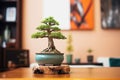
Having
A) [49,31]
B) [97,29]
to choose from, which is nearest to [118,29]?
[97,29]

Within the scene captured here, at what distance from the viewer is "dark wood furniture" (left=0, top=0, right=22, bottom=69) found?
13.0 feet

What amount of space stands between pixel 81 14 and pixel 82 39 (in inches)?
→ 17.2

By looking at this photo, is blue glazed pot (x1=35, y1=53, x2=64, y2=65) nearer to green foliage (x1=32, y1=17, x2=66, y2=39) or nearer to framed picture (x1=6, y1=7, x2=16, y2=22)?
green foliage (x1=32, y1=17, x2=66, y2=39)

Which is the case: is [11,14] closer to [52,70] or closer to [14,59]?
[14,59]

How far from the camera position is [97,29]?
406cm

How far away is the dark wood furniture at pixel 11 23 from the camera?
13.0ft

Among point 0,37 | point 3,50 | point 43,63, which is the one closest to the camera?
point 43,63

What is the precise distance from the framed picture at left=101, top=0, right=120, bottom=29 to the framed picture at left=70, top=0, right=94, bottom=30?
19 centimetres

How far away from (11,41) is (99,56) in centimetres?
153

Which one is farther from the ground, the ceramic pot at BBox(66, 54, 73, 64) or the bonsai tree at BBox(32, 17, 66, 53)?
the bonsai tree at BBox(32, 17, 66, 53)

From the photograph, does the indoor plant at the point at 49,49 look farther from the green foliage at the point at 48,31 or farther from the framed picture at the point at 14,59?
the framed picture at the point at 14,59

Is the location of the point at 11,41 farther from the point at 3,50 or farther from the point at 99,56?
the point at 99,56

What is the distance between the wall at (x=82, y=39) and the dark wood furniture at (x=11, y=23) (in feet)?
→ 0.48

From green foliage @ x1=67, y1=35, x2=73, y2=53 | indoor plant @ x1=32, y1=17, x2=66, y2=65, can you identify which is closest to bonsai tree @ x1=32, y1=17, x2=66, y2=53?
indoor plant @ x1=32, y1=17, x2=66, y2=65
